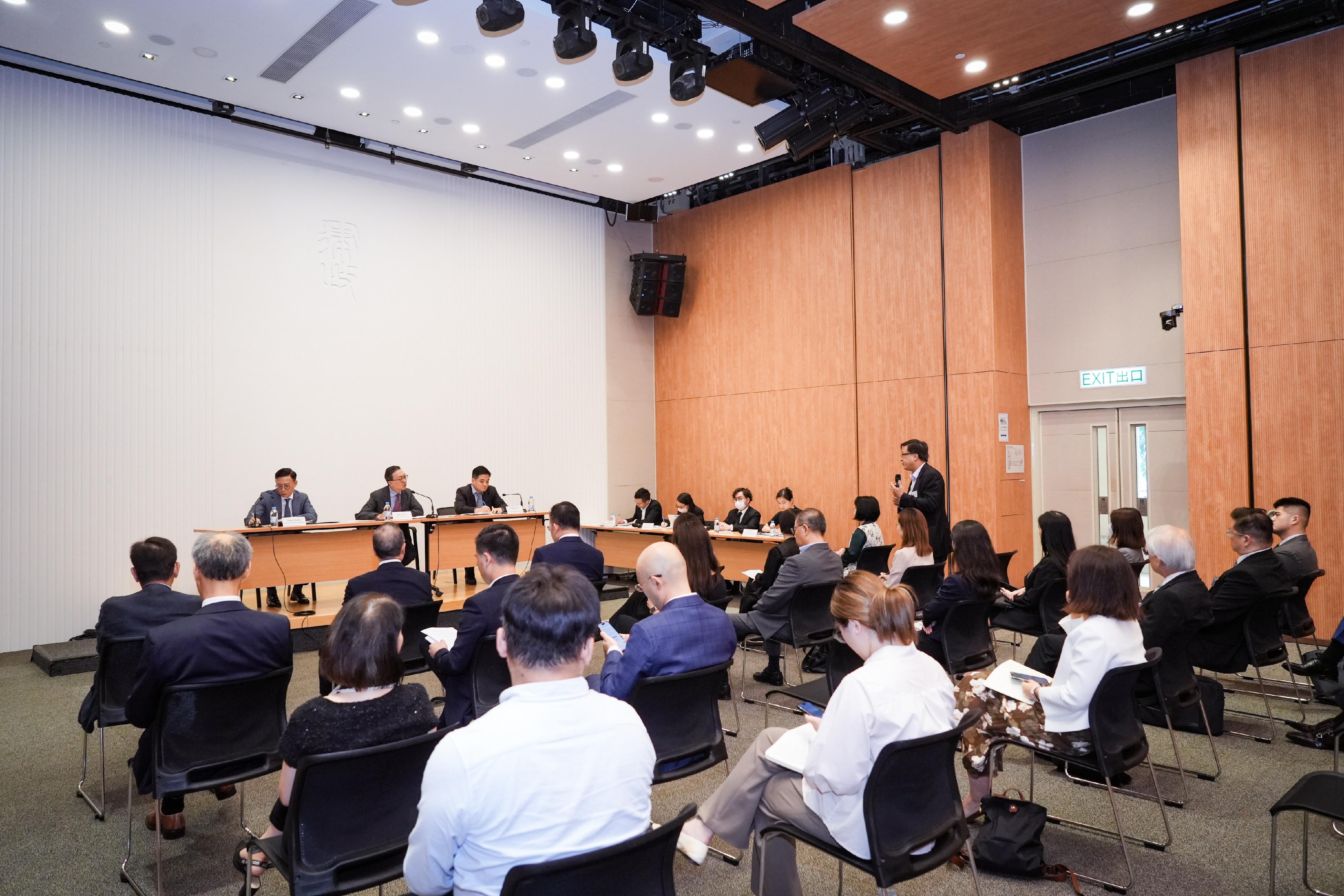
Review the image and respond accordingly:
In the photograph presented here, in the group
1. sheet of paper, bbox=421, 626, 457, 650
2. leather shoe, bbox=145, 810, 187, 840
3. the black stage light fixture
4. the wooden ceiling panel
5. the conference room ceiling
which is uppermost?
the conference room ceiling

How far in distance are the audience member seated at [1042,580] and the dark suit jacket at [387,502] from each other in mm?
5851

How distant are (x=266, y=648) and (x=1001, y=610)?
4415mm

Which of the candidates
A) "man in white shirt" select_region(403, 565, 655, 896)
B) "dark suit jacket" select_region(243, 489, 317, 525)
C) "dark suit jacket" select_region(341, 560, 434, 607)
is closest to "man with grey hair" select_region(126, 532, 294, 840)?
"dark suit jacket" select_region(341, 560, 434, 607)

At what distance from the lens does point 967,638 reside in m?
4.49

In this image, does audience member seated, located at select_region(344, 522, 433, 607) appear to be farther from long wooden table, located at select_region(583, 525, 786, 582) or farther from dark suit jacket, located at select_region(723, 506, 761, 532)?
dark suit jacket, located at select_region(723, 506, 761, 532)

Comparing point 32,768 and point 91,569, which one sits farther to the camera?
point 91,569

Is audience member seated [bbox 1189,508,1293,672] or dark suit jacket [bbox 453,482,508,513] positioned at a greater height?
dark suit jacket [bbox 453,482,508,513]

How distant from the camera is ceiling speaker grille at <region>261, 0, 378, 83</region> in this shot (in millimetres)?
6332

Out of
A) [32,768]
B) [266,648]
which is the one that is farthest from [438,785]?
[32,768]

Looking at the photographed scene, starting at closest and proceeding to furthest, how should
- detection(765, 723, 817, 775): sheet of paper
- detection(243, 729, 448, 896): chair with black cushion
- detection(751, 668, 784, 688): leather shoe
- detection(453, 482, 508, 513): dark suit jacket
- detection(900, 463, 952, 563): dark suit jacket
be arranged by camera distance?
detection(243, 729, 448, 896): chair with black cushion, detection(765, 723, 817, 775): sheet of paper, detection(751, 668, 784, 688): leather shoe, detection(900, 463, 952, 563): dark suit jacket, detection(453, 482, 508, 513): dark suit jacket

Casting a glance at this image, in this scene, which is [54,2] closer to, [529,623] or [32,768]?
[32,768]

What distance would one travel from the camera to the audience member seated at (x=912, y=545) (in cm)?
548

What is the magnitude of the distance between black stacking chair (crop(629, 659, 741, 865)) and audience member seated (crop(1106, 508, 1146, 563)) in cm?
332

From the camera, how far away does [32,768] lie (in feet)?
14.0
